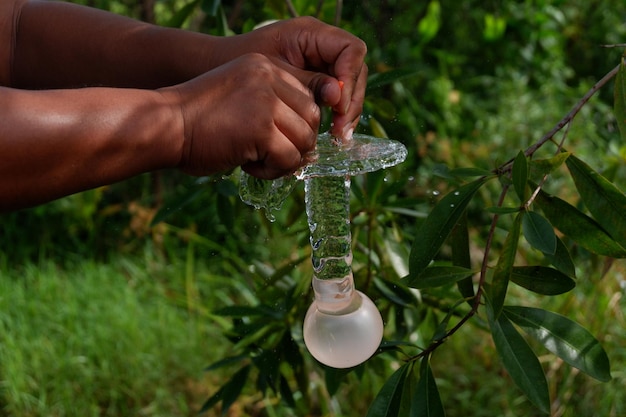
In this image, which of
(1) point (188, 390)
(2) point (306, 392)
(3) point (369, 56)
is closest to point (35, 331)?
(1) point (188, 390)

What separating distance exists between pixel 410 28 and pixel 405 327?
1791mm

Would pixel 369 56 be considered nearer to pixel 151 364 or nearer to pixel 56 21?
pixel 56 21

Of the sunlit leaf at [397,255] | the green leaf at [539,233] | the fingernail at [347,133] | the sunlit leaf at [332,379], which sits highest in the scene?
the fingernail at [347,133]

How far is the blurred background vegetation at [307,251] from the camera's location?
1780 millimetres

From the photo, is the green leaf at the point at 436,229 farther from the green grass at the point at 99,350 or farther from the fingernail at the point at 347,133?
the green grass at the point at 99,350

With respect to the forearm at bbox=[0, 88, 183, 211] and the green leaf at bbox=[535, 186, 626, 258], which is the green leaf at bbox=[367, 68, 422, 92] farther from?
the forearm at bbox=[0, 88, 183, 211]

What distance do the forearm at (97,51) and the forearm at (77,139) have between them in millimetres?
322

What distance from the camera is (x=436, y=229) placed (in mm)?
1196

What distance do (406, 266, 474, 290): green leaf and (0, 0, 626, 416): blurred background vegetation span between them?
353 millimetres

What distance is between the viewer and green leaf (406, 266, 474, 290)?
120 centimetres

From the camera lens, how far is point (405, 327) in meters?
1.70

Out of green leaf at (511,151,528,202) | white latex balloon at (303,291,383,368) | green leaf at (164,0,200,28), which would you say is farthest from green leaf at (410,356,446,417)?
green leaf at (164,0,200,28)

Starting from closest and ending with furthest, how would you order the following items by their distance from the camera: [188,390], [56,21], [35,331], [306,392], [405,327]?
[56,21], [405,327], [306,392], [188,390], [35,331]

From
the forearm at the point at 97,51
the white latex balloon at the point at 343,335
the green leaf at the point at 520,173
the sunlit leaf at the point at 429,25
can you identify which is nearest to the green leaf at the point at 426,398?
the white latex balloon at the point at 343,335
